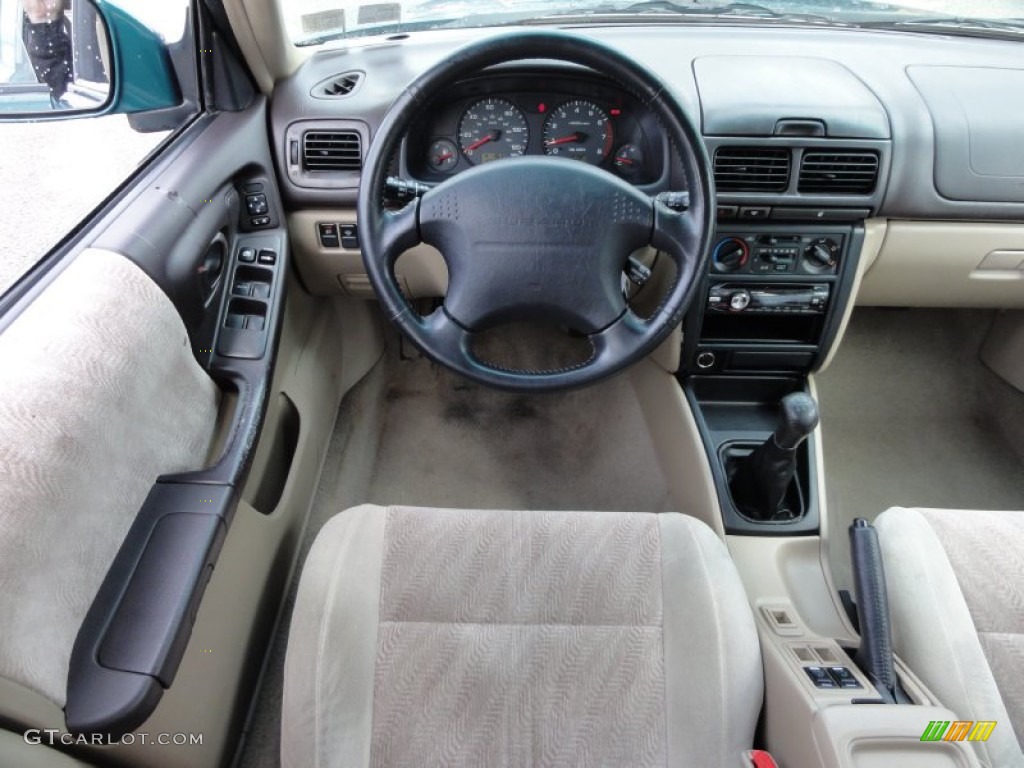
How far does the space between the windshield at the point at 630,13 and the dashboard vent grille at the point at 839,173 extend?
0.50 metres

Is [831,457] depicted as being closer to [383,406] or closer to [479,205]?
[383,406]

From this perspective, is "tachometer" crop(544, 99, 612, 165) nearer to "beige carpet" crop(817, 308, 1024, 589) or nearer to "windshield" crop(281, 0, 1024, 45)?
"windshield" crop(281, 0, 1024, 45)

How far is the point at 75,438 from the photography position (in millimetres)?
921

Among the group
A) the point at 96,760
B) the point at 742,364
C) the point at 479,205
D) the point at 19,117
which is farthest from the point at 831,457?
the point at 19,117

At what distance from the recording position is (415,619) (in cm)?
114

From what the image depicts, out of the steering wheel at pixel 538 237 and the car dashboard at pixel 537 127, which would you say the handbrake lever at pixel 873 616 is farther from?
the car dashboard at pixel 537 127

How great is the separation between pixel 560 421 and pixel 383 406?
532mm

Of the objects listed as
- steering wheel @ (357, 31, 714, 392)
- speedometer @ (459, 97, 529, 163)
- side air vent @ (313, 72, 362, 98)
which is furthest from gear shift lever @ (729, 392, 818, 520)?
side air vent @ (313, 72, 362, 98)

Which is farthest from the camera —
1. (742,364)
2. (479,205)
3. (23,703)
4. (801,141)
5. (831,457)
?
(831,457)

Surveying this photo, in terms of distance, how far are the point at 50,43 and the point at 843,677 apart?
63.9 inches

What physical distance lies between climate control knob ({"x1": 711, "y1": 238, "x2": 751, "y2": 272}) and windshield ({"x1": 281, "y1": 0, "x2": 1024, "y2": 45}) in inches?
24.1

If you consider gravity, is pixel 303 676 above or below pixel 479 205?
below

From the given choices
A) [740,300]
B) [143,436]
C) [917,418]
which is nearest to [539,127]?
[740,300]

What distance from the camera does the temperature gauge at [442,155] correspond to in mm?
1498
